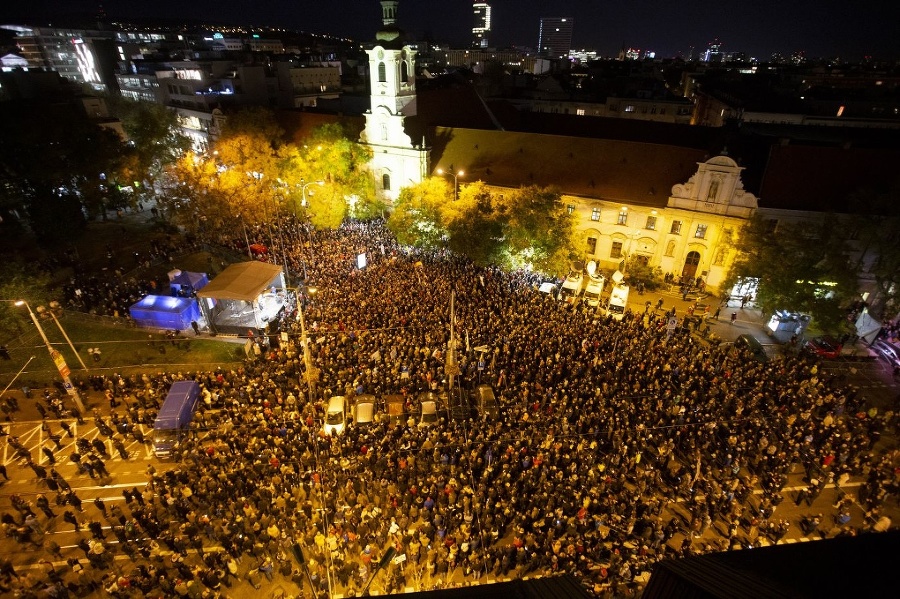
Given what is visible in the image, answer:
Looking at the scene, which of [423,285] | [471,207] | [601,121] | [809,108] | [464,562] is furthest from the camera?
[809,108]

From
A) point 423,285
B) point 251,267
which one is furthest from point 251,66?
point 423,285

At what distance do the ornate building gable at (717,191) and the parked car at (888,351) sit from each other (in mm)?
11241

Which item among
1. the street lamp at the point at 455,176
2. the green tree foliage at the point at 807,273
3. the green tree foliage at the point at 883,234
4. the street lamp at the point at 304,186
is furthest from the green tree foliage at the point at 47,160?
the green tree foliage at the point at 883,234

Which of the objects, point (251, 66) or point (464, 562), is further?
point (251, 66)

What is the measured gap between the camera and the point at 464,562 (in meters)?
15.0

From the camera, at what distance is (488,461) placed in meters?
18.0

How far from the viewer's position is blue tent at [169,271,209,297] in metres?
31.7

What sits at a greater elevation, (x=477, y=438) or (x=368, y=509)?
(x=477, y=438)

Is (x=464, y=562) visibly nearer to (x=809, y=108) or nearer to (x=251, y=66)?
(x=809, y=108)

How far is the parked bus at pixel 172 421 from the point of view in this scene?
1980 cm

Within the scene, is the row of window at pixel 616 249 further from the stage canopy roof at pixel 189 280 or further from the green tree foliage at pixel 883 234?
the stage canopy roof at pixel 189 280

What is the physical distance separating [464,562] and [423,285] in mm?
17814

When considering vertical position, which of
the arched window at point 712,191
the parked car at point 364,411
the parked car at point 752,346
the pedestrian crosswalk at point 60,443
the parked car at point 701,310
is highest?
the arched window at point 712,191

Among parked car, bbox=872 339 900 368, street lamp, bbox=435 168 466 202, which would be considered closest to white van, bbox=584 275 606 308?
street lamp, bbox=435 168 466 202
